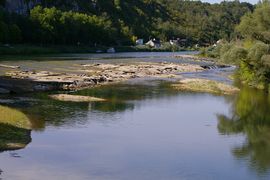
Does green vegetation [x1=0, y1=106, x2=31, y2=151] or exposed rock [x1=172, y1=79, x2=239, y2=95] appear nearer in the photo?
green vegetation [x1=0, y1=106, x2=31, y2=151]

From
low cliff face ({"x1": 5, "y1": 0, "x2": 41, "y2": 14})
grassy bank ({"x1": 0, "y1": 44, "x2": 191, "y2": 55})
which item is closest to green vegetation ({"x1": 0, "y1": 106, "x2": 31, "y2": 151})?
grassy bank ({"x1": 0, "y1": 44, "x2": 191, "y2": 55})

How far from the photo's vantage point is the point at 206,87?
61.8 m

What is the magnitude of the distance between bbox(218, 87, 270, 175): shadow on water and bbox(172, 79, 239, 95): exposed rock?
2.06m

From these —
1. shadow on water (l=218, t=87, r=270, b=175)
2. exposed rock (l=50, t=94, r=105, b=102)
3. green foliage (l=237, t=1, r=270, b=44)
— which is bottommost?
shadow on water (l=218, t=87, r=270, b=175)

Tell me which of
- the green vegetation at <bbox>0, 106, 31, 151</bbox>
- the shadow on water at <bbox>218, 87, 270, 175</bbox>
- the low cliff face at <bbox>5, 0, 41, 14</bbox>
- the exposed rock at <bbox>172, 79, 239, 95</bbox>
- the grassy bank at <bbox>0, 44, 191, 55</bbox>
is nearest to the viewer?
the green vegetation at <bbox>0, 106, 31, 151</bbox>

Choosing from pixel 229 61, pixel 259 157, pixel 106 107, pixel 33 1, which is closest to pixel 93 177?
pixel 259 157

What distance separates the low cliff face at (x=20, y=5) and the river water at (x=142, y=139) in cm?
10322

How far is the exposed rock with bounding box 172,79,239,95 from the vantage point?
59375mm

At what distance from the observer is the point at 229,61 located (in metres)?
68.8

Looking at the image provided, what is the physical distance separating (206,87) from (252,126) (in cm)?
2363

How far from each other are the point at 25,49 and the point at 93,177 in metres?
95.0

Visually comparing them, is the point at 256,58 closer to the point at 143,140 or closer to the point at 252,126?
the point at 252,126

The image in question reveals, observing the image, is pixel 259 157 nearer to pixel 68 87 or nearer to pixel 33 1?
pixel 68 87

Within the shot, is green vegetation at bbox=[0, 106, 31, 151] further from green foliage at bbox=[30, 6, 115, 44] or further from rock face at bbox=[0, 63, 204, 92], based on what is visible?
green foliage at bbox=[30, 6, 115, 44]
